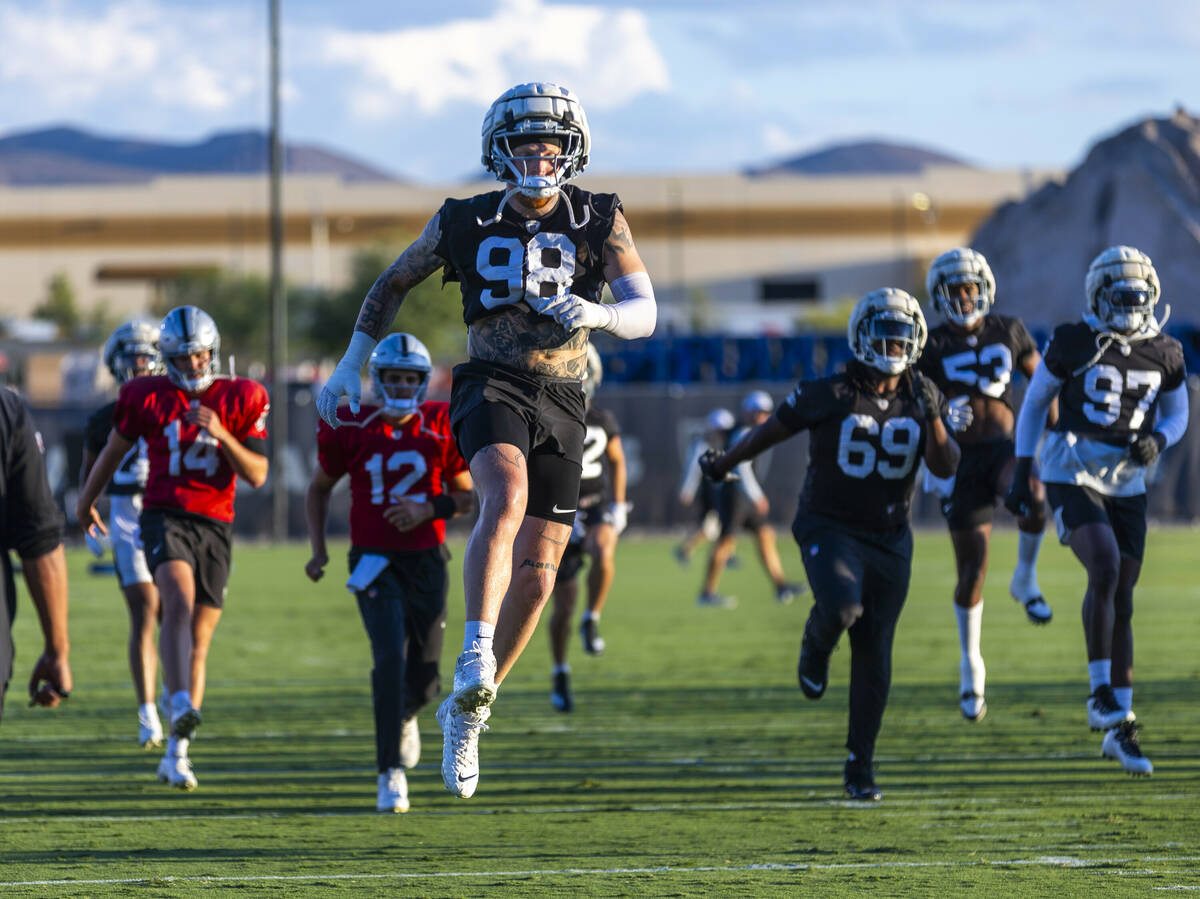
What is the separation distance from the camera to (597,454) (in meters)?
11.3

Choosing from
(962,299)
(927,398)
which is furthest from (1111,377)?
(962,299)

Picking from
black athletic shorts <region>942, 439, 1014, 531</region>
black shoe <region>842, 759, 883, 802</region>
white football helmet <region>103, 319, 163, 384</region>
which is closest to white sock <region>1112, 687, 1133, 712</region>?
black shoe <region>842, 759, 883, 802</region>

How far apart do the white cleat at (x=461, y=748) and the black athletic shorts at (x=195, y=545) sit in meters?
3.21

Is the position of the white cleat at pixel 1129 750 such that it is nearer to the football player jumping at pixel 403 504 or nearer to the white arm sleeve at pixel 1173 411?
the white arm sleeve at pixel 1173 411

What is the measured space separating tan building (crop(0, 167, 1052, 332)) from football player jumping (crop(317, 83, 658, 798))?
267 feet

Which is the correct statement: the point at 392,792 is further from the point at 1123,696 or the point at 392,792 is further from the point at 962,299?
the point at 962,299

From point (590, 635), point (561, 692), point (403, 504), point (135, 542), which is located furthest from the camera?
point (590, 635)

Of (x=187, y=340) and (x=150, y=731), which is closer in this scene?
(x=187, y=340)

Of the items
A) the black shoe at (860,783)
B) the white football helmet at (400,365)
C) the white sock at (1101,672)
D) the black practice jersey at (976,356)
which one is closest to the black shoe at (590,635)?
the black practice jersey at (976,356)

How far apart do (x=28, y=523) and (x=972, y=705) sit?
549cm

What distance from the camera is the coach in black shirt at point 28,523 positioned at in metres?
5.83

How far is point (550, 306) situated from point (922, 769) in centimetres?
383

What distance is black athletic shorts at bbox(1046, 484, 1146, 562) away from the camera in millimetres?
8672

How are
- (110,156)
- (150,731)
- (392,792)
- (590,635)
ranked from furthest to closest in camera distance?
(110,156), (590,635), (150,731), (392,792)
